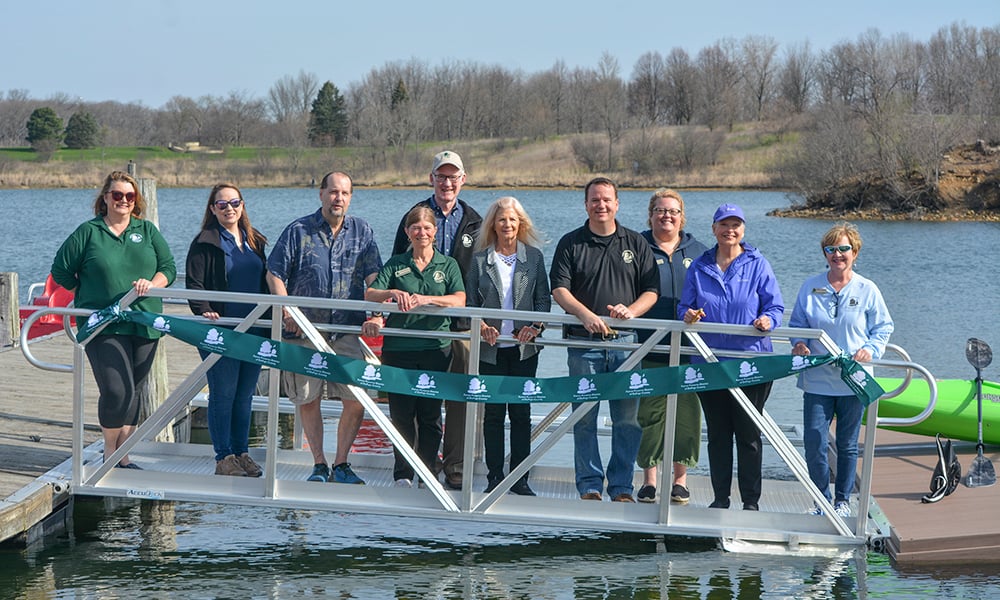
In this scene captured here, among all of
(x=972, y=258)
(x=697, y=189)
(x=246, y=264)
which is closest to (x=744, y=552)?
(x=246, y=264)

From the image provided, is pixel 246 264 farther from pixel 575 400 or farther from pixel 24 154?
pixel 24 154

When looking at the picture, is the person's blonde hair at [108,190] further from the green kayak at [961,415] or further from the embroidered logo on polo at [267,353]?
the green kayak at [961,415]

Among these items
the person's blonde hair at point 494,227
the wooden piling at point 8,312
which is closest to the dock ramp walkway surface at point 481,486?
the person's blonde hair at point 494,227

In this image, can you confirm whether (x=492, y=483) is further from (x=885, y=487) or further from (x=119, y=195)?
(x=885, y=487)

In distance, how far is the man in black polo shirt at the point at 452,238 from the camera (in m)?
6.68

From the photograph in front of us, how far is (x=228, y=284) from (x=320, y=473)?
1279 mm

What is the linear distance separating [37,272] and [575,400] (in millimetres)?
23633

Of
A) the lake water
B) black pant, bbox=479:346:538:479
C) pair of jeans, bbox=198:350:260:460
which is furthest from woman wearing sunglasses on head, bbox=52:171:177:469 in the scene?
black pant, bbox=479:346:538:479

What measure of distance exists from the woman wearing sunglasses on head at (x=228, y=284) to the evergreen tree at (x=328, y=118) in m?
78.8

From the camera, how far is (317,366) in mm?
6195

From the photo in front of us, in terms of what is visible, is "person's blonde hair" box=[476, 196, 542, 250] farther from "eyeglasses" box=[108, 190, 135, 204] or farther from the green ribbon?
"eyeglasses" box=[108, 190, 135, 204]

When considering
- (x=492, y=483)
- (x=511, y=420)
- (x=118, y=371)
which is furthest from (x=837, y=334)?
(x=118, y=371)

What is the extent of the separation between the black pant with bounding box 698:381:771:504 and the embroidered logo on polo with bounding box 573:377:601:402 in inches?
28.2

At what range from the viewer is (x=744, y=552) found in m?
6.49
